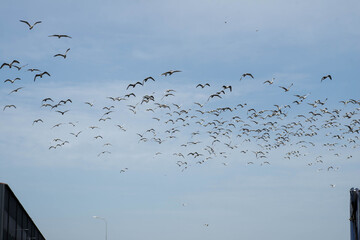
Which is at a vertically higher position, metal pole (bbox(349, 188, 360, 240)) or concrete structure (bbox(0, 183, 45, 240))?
concrete structure (bbox(0, 183, 45, 240))

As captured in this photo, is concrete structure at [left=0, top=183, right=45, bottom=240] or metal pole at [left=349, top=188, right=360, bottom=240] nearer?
metal pole at [left=349, top=188, right=360, bottom=240]

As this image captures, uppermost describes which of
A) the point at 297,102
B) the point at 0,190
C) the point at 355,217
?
the point at 297,102

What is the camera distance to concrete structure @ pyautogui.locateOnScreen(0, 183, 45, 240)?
42513 mm

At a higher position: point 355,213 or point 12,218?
point 12,218

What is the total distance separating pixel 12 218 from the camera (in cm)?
4797

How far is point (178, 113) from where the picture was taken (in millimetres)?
64312

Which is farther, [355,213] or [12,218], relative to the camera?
[12,218]

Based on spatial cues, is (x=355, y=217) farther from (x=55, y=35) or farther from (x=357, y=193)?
(x=55, y=35)

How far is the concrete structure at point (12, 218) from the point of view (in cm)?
4251

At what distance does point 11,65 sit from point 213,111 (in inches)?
1147

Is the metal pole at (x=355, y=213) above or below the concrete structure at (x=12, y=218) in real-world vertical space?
below

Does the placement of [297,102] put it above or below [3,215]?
above

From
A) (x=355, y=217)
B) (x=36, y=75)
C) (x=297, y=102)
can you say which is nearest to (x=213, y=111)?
(x=297, y=102)

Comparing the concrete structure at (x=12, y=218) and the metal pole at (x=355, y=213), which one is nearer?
the metal pole at (x=355, y=213)
